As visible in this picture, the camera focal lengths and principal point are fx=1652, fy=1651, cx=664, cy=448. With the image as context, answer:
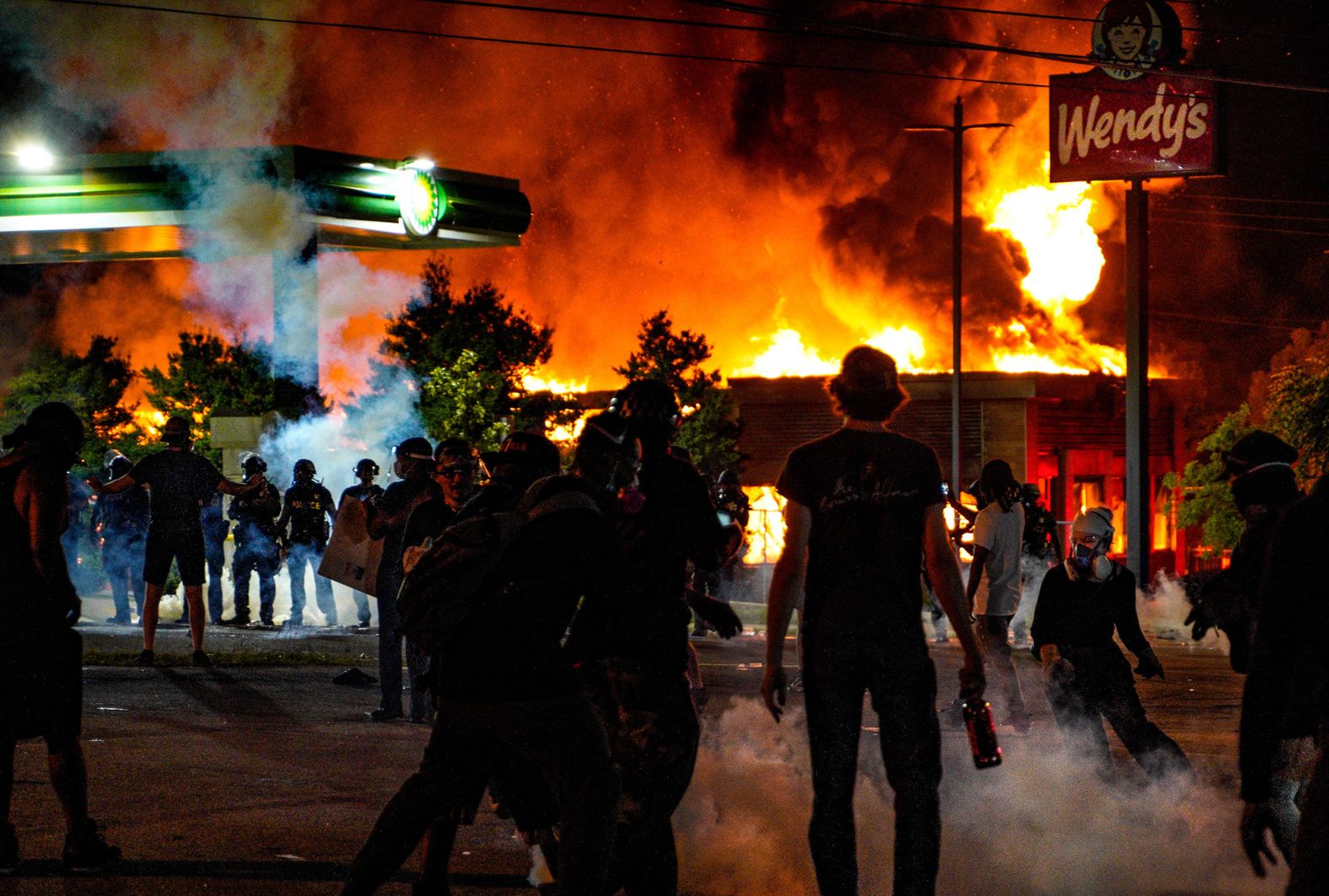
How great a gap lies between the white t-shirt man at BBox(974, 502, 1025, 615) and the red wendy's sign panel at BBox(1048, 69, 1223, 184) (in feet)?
45.1

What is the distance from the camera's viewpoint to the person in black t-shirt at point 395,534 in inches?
352

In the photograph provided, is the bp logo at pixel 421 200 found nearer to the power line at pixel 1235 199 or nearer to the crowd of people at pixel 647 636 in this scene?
the crowd of people at pixel 647 636

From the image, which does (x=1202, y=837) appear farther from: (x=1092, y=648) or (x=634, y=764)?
(x=634, y=764)

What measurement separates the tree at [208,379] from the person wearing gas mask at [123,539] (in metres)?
18.1

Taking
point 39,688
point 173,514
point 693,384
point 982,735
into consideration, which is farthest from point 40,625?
point 693,384

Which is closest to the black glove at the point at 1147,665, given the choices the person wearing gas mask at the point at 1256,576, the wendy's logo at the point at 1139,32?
the person wearing gas mask at the point at 1256,576

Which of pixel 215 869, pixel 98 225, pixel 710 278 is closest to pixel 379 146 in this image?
pixel 710 278

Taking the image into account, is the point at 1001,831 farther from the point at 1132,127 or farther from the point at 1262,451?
the point at 1132,127

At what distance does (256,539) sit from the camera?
15.3 meters

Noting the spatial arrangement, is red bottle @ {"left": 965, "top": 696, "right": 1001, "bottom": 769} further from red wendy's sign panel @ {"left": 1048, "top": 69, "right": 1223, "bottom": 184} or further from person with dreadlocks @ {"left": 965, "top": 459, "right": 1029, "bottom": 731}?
red wendy's sign panel @ {"left": 1048, "top": 69, "right": 1223, "bottom": 184}

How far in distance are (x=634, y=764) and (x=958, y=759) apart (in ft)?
11.4

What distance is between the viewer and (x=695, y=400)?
1304 inches

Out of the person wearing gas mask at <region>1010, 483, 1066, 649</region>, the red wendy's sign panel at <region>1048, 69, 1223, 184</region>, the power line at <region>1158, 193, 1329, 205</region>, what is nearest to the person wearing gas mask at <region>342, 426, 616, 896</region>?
the person wearing gas mask at <region>1010, 483, 1066, 649</region>

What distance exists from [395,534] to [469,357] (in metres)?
22.1
